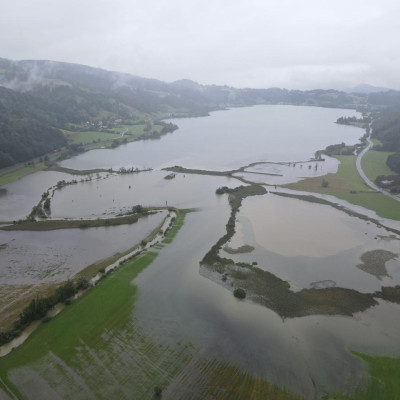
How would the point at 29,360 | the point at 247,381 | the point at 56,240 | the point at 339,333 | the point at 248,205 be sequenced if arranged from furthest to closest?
the point at 248,205 < the point at 56,240 < the point at 339,333 < the point at 29,360 < the point at 247,381

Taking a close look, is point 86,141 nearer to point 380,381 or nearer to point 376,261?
point 376,261

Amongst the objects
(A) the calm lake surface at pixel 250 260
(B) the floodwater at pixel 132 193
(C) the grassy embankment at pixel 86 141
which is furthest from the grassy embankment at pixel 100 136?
(B) the floodwater at pixel 132 193

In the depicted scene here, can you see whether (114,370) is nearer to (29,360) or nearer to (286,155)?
(29,360)

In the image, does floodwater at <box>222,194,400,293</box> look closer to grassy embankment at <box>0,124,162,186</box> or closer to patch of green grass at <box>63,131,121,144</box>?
grassy embankment at <box>0,124,162,186</box>

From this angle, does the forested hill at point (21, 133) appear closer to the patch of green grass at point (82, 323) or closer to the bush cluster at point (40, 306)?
the bush cluster at point (40, 306)

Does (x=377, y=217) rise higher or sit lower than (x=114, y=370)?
lower

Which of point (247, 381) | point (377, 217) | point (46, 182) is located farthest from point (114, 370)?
point (46, 182)

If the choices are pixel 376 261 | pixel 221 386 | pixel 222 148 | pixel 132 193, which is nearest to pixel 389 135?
pixel 222 148
